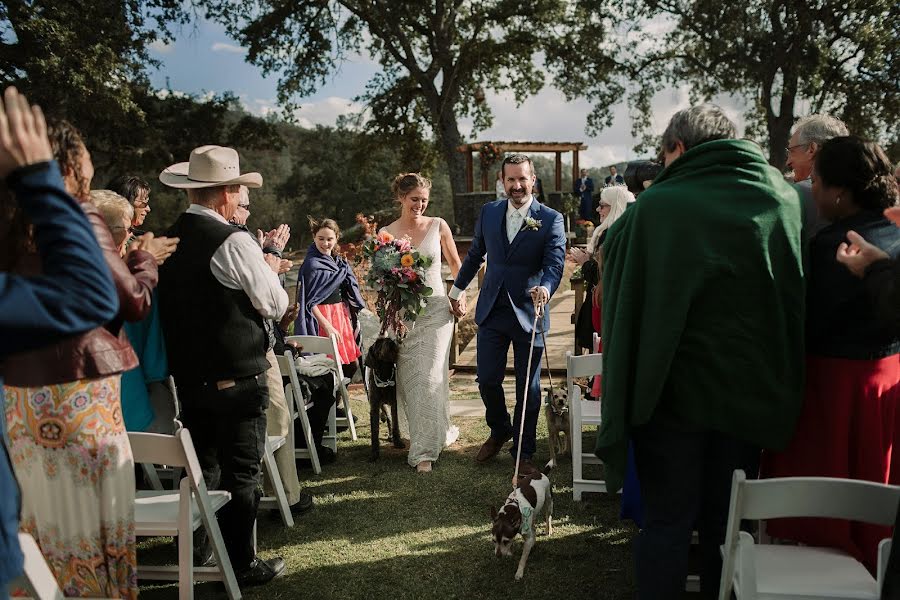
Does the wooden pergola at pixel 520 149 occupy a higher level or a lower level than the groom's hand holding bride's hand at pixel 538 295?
higher

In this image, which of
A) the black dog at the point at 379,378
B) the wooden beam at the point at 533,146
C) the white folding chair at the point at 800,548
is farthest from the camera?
the wooden beam at the point at 533,146

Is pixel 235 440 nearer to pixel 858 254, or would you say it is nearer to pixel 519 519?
pixel 519 519

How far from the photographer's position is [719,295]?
2514mm

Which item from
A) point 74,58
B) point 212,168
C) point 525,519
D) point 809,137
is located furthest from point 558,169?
point 212,168

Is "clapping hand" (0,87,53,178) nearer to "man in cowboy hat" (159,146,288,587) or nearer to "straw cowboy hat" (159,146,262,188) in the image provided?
"man in cowboy hat" (159,146,288,587)

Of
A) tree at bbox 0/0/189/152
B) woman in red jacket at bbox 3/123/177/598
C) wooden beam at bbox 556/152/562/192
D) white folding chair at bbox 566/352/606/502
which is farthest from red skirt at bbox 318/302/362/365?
wooden beam at bbox 556/152/562/192

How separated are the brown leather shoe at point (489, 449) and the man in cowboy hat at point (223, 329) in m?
2.21

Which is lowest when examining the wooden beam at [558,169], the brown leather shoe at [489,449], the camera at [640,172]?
the brown leather shoe at [489,449]

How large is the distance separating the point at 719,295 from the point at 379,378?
3449mm

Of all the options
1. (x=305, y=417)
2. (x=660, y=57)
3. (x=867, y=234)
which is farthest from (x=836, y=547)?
(x=660, y=57)

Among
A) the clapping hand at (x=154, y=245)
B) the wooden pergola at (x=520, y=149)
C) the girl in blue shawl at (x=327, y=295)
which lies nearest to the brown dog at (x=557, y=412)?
the girl in blue shawl at (x=327, y=295)

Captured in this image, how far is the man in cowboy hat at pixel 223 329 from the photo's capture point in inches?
127

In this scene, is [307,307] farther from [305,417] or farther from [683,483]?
[683,483]

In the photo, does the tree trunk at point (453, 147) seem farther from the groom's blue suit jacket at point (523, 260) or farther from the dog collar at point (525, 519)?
the dog collar at point (525, 519)
